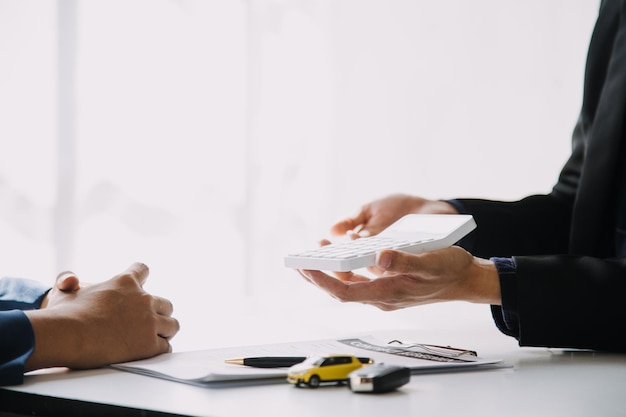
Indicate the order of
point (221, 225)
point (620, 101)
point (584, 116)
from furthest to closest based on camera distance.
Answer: point (221, 225) → point (584, 116) → point (620, 101)

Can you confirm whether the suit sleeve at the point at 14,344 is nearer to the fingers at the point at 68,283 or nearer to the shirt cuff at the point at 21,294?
the fingers at the point at 68,283

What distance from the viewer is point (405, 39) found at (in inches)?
134

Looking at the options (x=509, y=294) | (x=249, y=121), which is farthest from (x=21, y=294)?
(x=249, y=121)

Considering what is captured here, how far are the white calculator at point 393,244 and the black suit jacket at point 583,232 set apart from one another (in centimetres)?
10

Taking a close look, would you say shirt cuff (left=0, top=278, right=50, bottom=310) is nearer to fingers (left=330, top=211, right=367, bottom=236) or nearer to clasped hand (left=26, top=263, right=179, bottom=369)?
clasped hand (left=26, top=263, right=179, bottom=369)

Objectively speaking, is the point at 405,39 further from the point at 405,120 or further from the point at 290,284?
the point at 290,284

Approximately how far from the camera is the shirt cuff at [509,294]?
3.42ft

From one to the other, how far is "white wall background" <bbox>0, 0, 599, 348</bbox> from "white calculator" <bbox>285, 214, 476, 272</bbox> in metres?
1.04

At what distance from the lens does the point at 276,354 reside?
949 mm

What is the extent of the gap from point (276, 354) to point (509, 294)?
0.31 meters

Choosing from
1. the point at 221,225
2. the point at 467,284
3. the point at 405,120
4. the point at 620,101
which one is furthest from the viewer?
the point at 405,120

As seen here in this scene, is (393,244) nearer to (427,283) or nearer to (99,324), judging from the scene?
(427,283)

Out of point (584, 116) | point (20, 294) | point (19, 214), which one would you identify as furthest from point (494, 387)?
point (19, 214)

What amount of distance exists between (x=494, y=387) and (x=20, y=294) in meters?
0.65
